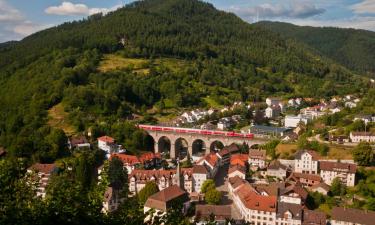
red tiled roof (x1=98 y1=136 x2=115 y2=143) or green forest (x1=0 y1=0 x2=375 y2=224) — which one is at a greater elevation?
green forest (x1=0 y1=0 x2=375 y2=224)

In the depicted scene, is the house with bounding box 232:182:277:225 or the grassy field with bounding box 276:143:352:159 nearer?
the house with bounding box 232:182:277:225

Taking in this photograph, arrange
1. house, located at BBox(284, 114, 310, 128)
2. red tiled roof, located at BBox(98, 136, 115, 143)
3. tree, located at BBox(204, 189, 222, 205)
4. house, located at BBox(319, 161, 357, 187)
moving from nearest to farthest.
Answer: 1. tree, located at BBox(204, 189, 222, 205)
2. house, located at BBox(319, 161, 357, 187)
3. red tiled roof, located at BBox(98, 136, 115, 143)
4. house, located at BBox(284, 114, 310, 128)

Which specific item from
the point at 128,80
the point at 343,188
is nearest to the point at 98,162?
the point at 343,188

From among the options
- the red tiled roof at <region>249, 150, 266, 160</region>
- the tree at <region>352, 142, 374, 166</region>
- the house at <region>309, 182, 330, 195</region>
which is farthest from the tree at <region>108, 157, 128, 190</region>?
the tree at <region>352, 142, 374, 166</region>

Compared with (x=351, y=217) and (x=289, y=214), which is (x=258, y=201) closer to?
(x=289, y=214)

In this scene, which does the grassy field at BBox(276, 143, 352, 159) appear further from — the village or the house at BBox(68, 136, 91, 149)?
the house at BBox(68, 136, 91, 149)

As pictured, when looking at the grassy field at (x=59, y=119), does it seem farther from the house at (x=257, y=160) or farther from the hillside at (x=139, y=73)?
the house at (x=257, y=160)
